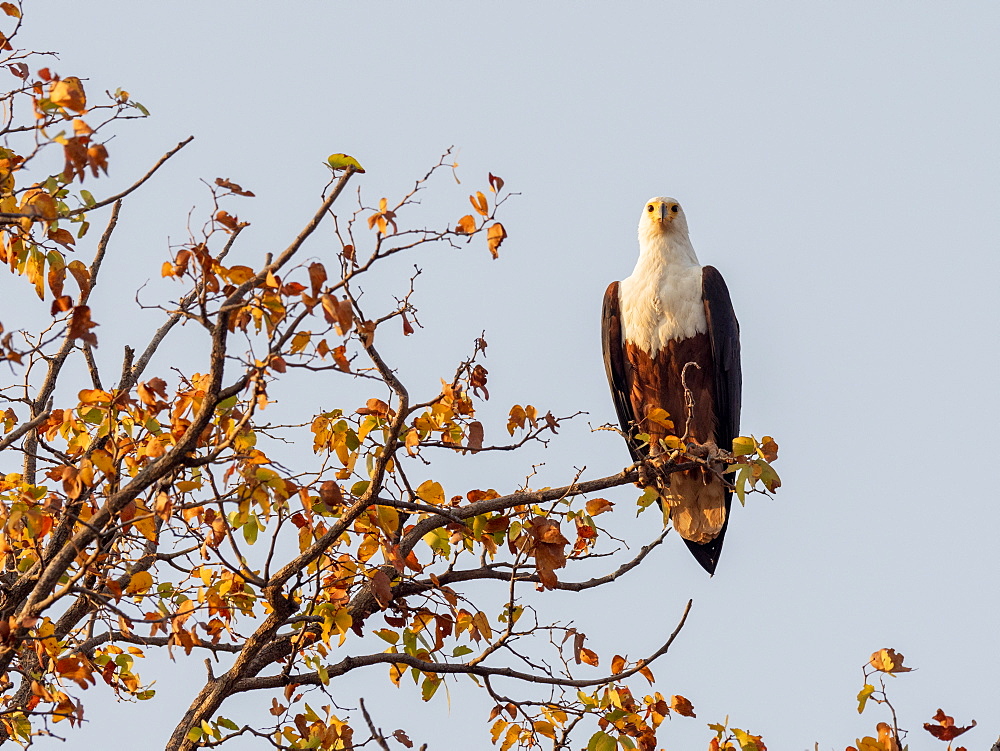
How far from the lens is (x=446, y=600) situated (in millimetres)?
3672

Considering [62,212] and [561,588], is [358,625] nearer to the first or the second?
[561,588]

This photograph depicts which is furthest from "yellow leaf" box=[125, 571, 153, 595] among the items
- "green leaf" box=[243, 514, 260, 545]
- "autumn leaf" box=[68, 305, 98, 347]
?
"autumn leaf" box=[68, 305, 98, 347]

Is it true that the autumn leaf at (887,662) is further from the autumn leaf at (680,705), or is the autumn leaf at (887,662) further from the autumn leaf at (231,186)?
the autumn leaf at (231,186)

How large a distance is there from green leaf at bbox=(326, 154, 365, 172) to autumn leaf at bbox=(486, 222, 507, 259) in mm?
356

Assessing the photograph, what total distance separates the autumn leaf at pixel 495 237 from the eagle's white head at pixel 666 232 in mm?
2884

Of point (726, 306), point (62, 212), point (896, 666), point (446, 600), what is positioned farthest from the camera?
point (726, 306)

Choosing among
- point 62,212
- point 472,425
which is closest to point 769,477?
point 472,425

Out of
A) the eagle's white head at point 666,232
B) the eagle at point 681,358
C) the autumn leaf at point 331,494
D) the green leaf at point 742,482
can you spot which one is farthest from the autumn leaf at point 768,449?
the eagle's white head at point 666,232

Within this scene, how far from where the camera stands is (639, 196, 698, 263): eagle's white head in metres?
5.88

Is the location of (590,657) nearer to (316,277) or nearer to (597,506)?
(597,506)

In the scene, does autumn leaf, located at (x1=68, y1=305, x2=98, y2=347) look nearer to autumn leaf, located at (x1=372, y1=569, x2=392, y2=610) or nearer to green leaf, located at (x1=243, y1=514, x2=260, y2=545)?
green leaf, located at (x1=243, y1=514, x2=260, y2=545)

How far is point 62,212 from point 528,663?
193cm

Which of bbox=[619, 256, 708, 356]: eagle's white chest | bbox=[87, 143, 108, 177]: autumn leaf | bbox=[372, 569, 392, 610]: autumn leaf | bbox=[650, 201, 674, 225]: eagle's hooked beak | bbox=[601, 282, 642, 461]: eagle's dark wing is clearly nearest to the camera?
bbox=[87, 143, 108, 177]: autumn leaf

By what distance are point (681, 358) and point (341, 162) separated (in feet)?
Answer: 9.53
